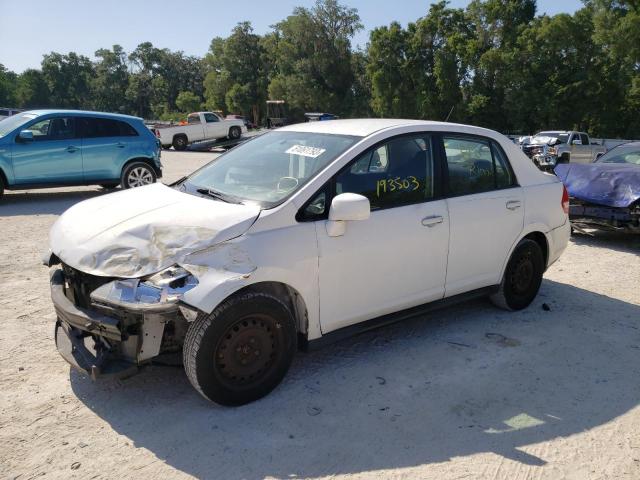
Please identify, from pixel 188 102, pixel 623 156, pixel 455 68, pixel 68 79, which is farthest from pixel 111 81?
pixel 623 156

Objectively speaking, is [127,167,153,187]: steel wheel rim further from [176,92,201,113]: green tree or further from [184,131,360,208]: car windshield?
[176,92,201,113]: green tree

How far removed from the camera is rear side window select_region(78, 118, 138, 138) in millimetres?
10877

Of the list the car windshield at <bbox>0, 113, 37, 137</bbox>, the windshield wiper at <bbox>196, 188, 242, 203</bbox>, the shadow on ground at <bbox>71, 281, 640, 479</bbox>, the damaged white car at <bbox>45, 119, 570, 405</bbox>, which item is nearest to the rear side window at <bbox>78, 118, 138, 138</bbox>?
the car windshield at <bbox>0, 113, 37, 137</bbox>

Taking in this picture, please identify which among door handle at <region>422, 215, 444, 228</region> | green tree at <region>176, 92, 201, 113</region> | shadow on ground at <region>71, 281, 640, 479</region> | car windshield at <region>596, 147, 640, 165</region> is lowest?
shadow on ground at <region>71, 281, 640, 479</region>

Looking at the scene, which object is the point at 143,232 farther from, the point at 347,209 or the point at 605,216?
the point at 605,216

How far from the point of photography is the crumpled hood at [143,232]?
3248 millimetres

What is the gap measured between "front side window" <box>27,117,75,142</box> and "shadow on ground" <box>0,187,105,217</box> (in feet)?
4.14

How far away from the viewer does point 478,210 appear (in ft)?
15.0

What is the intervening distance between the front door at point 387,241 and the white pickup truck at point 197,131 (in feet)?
82.6

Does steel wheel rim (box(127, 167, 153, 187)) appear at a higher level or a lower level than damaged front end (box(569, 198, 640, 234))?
higher

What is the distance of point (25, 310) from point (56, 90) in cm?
10803

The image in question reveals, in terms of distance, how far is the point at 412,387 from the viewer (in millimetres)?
3768

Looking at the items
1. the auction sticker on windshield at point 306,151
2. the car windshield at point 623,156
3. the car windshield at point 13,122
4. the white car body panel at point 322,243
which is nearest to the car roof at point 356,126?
the white car body panel at point 322,243

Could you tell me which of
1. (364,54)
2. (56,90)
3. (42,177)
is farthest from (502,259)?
(56,90)
